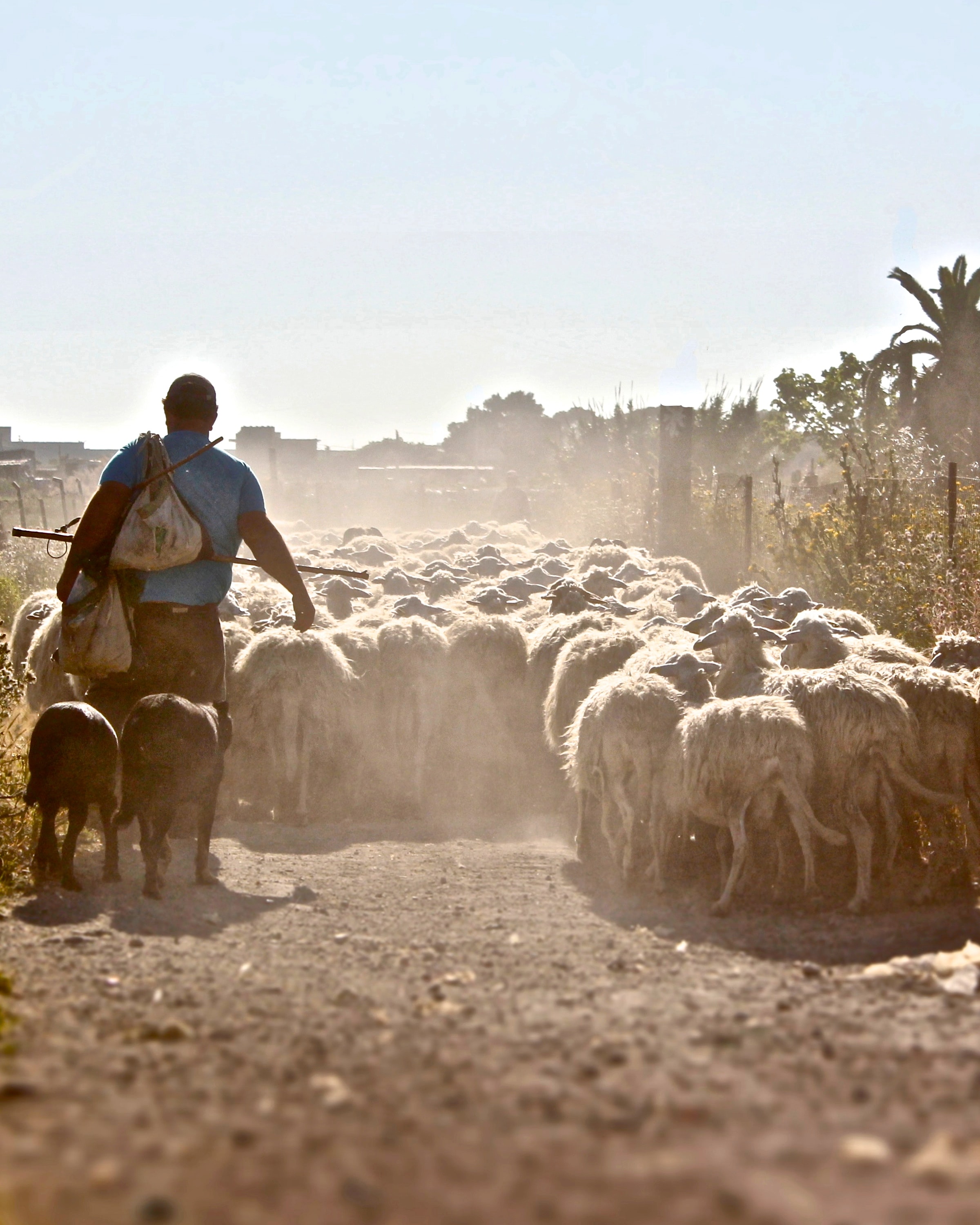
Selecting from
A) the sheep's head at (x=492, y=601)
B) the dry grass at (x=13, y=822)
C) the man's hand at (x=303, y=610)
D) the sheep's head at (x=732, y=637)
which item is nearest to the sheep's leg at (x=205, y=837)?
the dry grass at (x=13, y=822)

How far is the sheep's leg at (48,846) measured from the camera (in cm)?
621

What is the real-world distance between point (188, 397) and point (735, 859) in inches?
140

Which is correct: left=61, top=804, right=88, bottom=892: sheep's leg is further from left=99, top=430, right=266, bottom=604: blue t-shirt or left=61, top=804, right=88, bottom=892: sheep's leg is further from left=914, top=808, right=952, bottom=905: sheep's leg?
left=914, top=808, right=952, bottom=905: sheep's leg

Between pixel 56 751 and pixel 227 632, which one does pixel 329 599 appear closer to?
pixel 227 632

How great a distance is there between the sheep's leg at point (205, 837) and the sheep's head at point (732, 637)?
317 cm

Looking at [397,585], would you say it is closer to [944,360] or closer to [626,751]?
[626,751]

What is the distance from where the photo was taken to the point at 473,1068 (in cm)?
345

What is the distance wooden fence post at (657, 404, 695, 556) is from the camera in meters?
25.3

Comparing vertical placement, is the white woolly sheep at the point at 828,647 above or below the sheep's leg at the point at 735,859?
above

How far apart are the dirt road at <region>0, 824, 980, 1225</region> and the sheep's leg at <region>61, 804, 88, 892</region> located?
0.08m

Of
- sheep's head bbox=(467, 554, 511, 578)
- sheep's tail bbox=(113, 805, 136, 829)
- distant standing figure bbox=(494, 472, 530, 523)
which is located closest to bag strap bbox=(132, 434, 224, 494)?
sheep's tail bbox=(113, 805, 136, 829)

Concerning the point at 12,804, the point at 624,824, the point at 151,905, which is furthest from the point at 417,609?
the point at 151,905

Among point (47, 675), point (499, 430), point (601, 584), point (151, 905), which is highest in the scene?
point (499, 430)

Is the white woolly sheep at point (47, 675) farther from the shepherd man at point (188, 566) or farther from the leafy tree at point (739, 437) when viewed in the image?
the leafy tree at point (739, 437)
